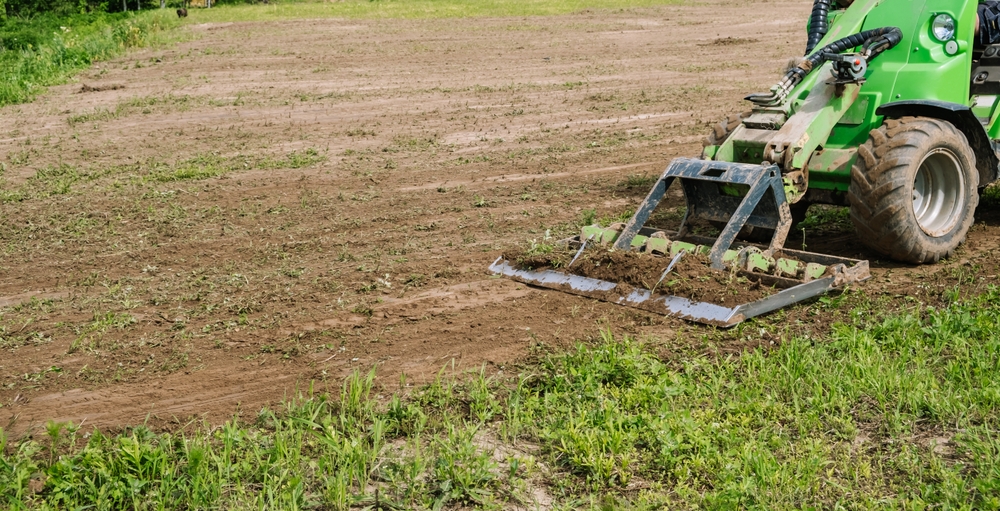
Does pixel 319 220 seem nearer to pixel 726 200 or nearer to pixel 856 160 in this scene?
pixel 726 200

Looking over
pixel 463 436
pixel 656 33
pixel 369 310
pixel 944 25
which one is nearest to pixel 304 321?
pixel 369 310

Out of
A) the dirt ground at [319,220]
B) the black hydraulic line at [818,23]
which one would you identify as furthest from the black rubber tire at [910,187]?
the black hydraulic line at [818,23]

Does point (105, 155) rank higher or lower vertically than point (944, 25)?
lower

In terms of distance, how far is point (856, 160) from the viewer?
21.6 feet

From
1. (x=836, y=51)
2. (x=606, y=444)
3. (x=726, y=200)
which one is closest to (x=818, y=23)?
(x=836, y=51)

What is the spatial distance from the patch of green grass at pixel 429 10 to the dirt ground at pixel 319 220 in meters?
8.83

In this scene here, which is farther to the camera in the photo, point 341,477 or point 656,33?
point 656,33

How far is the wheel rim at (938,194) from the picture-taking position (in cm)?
687

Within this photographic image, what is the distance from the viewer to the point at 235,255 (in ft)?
25.6

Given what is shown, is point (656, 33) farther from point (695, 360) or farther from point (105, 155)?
point (695, 360)

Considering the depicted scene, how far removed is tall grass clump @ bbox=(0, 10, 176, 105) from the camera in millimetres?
16406

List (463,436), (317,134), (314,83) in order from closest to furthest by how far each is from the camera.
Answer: (463,436)
(317,134)
(314,83)

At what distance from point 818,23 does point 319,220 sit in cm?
466

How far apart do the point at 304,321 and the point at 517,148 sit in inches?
231
